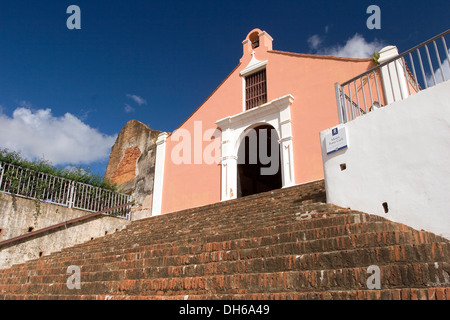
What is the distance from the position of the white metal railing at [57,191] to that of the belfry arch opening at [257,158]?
173 inches

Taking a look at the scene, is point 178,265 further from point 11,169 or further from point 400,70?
point 11,169

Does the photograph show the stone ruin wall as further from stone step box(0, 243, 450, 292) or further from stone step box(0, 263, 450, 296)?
stone step box(0, 263, 450, 296)

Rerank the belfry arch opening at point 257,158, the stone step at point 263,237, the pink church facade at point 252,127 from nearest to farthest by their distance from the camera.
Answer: the stone step at point 263,237 < the pink church facade at point 252,127 < the belfry arch opening at point 257,158

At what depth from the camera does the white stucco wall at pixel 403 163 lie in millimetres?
4250

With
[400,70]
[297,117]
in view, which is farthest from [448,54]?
[297,117]

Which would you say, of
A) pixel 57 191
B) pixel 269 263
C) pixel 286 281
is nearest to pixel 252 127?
pixel 57 191

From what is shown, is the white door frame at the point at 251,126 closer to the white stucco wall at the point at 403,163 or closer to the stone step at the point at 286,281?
the white stucco wall at the point at 403,163

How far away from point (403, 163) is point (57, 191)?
9.39m

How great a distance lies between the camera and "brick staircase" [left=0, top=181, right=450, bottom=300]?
294cm

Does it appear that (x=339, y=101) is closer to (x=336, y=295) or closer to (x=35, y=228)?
(x=336, y=295)

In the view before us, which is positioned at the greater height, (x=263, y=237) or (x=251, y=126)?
(x=251, y=126)

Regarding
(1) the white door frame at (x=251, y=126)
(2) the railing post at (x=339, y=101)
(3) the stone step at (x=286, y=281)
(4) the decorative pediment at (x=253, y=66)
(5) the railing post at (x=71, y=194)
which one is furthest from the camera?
(4) the decorative pediment at (x=253, y=66)

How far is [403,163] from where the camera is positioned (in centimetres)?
466

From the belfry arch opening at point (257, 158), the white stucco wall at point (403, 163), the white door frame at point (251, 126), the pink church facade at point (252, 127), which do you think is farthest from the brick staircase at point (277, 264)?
the belfry arch opening at point (257, 158)
